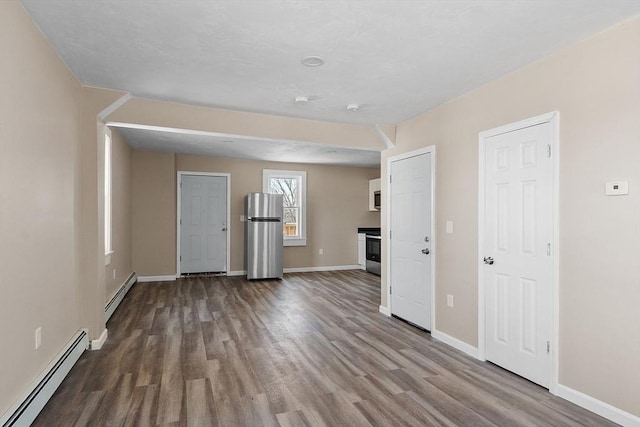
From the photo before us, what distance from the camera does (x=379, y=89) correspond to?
10.9ft

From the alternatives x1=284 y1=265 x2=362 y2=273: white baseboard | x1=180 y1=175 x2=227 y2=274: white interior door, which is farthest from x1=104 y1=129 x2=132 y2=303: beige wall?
x1=284 y1=265 x2=362 y2=273: white baseboard

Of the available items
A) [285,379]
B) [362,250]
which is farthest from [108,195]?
[362,250]

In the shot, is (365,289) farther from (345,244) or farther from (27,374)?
(27,374)

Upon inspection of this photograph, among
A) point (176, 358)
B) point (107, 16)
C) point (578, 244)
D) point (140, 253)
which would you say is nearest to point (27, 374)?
point (176, 358)

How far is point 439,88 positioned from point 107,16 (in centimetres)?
259

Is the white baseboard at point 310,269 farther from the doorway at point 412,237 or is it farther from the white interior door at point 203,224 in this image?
the doorway at point 412,237

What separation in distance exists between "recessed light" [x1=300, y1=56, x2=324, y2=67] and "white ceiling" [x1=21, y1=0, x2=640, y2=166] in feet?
0.15

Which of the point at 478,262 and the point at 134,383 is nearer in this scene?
the point at 134,383

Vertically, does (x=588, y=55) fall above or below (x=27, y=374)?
above

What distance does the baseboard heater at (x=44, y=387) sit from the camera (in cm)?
196

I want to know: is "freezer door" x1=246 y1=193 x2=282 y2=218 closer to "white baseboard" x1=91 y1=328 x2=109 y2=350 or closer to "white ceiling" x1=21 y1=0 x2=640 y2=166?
"white ceiling" x1=21 y1=0 x2=640 y2=166

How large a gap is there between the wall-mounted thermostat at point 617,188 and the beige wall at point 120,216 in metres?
4.81

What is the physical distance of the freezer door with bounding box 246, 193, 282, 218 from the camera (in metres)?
6.92

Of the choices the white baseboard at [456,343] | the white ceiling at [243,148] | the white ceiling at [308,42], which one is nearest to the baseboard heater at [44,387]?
the white ceiling at [308,42]
